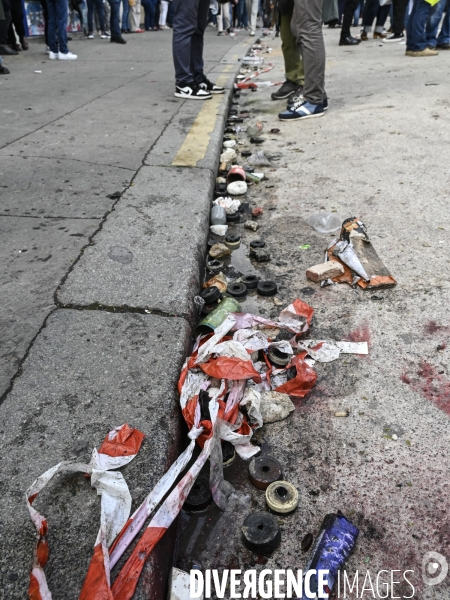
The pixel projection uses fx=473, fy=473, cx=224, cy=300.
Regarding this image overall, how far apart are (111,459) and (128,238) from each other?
1281mm

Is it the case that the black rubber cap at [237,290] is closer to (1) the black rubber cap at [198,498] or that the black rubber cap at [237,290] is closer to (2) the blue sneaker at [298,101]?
(1) the black rubber cap at [198,498]

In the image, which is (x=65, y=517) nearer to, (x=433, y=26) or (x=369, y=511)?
(x=369, y=511)

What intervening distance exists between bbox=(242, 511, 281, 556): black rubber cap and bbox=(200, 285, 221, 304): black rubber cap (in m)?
1.02

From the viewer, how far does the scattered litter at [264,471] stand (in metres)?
1.36

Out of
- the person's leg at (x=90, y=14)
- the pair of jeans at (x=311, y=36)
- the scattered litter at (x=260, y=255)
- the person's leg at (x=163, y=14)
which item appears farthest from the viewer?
the person's leg at (x=163, y=14)

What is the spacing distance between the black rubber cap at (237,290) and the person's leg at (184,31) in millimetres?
3719

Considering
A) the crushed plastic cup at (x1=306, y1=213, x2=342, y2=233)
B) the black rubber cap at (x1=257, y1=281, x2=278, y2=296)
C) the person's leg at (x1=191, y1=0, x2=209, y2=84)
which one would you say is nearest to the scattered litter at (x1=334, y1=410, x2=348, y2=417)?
the black rubber cap at (x1=257, y1=281, x2=278, y2=296)

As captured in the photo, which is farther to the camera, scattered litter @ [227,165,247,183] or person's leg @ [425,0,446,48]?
person's leg @ [425,0,446,48]

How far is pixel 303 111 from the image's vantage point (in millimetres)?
4797

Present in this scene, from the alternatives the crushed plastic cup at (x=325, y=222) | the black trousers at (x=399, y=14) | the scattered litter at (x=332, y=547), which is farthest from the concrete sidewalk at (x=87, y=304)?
the black trousers at (x=399, y=14)

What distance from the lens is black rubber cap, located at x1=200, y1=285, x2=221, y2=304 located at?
2.11 metres

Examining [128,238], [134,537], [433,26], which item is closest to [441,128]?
[128,238]

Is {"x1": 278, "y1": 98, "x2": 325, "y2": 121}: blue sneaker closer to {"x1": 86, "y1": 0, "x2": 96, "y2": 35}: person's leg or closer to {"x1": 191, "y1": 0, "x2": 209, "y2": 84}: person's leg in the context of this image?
{"x1": 191, "y1": 0, "x2": 209, "y2": 84}: person's leg

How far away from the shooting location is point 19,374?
4.90 ft
